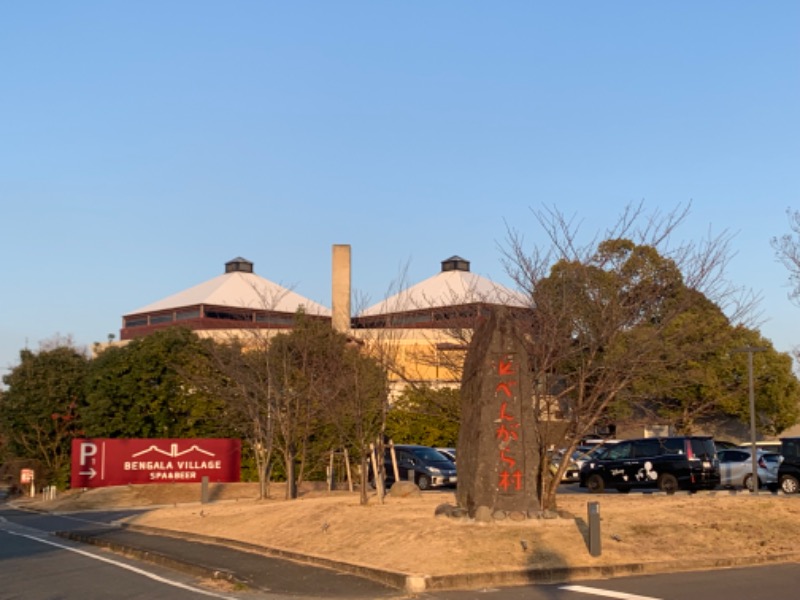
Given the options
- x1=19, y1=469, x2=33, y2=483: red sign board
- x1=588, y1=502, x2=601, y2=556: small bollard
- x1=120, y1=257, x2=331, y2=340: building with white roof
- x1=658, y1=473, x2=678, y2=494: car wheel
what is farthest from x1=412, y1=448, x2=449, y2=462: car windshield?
x1=120, y1=257, x2=331, y2=340: building with white roof

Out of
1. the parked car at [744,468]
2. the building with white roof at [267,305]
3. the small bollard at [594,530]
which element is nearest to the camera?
the small bollard at [594,530]

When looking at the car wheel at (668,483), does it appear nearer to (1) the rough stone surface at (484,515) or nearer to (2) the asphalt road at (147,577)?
(1) the rough stone surface at (484,515)

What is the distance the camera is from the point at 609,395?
1873 centimetres

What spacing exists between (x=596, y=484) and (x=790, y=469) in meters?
5.51

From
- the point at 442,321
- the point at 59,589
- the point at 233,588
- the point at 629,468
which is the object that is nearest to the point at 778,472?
the point at 629,468

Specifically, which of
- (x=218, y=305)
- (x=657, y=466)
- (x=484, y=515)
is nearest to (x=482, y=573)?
(x=484, y=515)

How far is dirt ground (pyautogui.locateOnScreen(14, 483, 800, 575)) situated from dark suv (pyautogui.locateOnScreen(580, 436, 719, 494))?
21.9 ft

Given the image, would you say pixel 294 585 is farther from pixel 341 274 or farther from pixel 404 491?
pixel 341 274

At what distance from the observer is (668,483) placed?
26969 mm

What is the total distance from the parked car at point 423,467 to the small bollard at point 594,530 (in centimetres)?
1684

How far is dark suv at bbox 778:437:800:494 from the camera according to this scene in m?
27.2

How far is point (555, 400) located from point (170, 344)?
22490mm

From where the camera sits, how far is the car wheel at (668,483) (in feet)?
88.0

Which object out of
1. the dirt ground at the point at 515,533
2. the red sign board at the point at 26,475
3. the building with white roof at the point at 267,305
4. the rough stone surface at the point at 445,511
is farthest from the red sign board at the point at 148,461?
the rough stone surface at the point at 445,511
